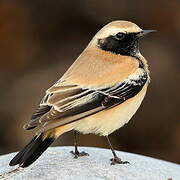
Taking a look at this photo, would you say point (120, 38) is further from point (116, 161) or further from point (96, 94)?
point (116, 161)

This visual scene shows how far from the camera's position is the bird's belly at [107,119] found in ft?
23.2

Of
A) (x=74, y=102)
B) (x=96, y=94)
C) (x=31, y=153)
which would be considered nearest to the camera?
(x=31, y=153)

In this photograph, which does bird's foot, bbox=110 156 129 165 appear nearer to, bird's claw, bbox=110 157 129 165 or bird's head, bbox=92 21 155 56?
bird's claw, bbox=110 157 129 165

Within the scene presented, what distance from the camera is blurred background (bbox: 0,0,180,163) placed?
1115 centimetres

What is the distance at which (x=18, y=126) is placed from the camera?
11.1 metres

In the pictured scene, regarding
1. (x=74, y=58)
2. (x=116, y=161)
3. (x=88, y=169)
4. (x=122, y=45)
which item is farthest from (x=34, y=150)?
(x=74, y=58)

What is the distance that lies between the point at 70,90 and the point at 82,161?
0.71m

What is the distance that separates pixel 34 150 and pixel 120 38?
1518 millimetres

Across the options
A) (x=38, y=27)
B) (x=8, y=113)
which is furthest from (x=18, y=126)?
(x=38, y=27)

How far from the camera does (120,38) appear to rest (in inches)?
300

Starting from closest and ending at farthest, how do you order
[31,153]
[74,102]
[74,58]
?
[31,153] < [74,102] < [74,58]

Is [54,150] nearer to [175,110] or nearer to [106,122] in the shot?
[106,122]

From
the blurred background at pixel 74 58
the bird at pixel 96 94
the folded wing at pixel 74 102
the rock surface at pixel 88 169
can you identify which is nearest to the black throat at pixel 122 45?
the bird at pixel 96 94

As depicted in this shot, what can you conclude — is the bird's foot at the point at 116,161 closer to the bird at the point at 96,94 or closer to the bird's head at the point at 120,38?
the bird at the point at 96,94
